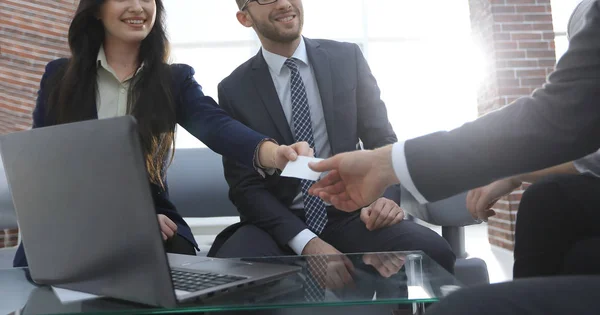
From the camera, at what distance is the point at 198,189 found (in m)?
2.10

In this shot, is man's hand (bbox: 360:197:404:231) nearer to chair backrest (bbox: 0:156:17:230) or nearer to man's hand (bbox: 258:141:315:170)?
man's hand (bbox: 258:141:315:170)

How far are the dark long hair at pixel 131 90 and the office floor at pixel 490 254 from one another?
155 cm

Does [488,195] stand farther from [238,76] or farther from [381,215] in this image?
[238,76]

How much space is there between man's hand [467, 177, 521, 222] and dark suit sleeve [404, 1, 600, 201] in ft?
1.39

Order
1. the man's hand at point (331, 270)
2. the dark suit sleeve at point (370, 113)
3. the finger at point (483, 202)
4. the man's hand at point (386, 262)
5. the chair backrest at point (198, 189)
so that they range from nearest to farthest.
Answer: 1. the man's hand at point (331, 270)
2. the man's hand at point (386, 262)
3. the finger at point (483, 202)
4. the dark suit sleeve at point (370, 113)
5. the chair backrest at point (198, 189)

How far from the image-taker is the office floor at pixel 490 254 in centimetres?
290

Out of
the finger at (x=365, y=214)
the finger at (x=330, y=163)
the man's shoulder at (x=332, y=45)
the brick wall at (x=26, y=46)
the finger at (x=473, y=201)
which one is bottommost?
the finger at (x=365, y=214)

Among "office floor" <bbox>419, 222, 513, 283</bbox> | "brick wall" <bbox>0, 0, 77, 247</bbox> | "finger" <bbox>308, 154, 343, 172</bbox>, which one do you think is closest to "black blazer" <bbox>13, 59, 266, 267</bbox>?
"finger" <bbox>308, 154, 343, 172</bbox>

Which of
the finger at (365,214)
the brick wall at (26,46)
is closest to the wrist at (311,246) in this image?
the finger at (365,214)

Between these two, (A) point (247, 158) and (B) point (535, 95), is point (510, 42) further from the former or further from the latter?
(B) point (535, 95)

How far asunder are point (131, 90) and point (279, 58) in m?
0.54

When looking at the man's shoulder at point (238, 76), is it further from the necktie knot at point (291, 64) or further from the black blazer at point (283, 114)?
the necktie knot at point (291, 64)

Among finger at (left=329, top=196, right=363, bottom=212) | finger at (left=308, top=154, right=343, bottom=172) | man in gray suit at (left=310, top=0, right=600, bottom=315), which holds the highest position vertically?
man in gray suit at (left=310, top=0, right=600, bottom=315)

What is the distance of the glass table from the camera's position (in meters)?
0.74
